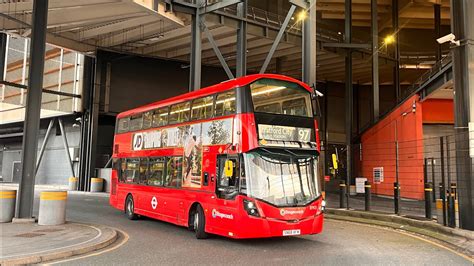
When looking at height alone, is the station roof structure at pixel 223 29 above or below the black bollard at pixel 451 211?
above

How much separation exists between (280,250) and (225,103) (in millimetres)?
3833

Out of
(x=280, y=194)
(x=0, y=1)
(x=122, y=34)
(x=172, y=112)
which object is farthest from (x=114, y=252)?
(x=122, y=34)

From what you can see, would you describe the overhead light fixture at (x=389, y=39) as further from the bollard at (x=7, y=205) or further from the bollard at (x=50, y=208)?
the bollard at (x=7, y=205)

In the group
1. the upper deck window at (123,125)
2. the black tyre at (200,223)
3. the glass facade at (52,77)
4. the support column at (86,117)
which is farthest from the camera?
the glass facade at (52,77)

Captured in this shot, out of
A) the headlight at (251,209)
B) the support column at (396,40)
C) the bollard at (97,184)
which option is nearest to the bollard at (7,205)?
the headlight at (251,209)

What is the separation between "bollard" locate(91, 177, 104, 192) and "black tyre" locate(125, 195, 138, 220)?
16133mm

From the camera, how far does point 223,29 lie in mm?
27391

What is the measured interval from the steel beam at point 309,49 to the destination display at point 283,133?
774cm

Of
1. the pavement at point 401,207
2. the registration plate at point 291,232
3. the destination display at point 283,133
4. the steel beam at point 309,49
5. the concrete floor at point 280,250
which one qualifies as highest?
the steel beam at point 309,49

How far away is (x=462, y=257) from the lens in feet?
29.4

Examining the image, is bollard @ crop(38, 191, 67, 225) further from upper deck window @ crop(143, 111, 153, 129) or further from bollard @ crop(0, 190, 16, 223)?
upper deck window @ crop(143, 111, 153, 129)

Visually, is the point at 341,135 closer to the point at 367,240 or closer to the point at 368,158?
the point at 368,158

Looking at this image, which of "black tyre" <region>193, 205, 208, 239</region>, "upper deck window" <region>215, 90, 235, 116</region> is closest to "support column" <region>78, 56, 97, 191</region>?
"black tyre" <region>193, 205, 208, 239</region>

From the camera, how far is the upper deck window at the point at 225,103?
1049cm
